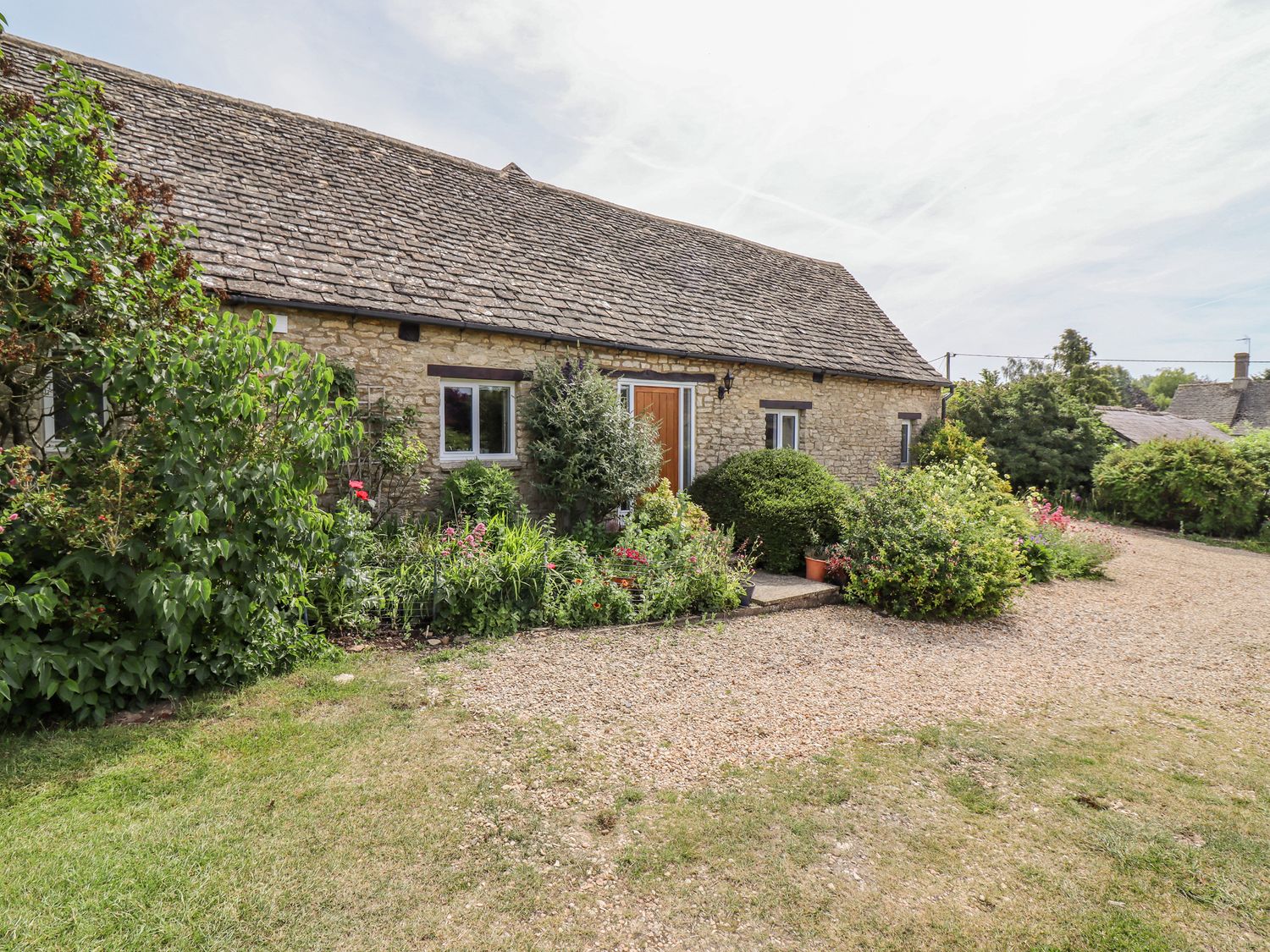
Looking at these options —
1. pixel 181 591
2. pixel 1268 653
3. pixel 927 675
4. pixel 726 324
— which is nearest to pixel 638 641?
pixel 927 675

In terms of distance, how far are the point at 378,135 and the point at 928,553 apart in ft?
38.6

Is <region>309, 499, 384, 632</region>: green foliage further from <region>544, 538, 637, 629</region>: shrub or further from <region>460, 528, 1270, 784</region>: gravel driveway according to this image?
<region>544, 538, 637, 629</region>: shrub

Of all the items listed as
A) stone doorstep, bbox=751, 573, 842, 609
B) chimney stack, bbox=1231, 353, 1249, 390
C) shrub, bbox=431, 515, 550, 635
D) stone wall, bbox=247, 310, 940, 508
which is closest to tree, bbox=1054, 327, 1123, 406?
chimney stack, bbox=1231, 353, 1249, 390

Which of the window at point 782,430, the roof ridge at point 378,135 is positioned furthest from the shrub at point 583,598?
the roof ridge at point 378,135

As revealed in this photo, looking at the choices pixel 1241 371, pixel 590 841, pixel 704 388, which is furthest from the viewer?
pixel 1241 371

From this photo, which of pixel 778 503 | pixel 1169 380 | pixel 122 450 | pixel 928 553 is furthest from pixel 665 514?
pixel 1169 380

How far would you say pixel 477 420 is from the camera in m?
8.59

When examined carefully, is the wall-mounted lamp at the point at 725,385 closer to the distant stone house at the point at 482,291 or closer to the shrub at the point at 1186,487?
the distant stone house at the point at 482,291

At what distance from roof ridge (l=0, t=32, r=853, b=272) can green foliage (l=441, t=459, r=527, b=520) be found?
7.32 meters

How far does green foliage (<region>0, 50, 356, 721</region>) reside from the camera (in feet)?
11.7

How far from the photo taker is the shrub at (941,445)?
1432 centimetres

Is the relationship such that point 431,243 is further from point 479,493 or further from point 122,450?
point 122,450

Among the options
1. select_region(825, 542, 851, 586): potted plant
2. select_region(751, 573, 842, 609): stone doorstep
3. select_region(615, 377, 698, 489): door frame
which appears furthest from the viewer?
select_region(615, 377, 698, 489): door frame

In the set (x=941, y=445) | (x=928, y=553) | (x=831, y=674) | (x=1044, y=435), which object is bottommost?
(x=831, y=674)
